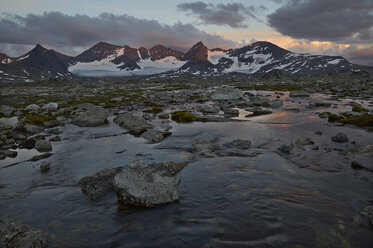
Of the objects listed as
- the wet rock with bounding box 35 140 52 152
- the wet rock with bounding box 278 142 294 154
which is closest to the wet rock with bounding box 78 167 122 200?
the wet rock with bounding box 35 140 52 152

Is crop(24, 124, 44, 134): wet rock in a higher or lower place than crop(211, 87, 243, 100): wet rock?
lower

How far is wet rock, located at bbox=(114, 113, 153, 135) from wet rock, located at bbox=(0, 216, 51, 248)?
14.7m

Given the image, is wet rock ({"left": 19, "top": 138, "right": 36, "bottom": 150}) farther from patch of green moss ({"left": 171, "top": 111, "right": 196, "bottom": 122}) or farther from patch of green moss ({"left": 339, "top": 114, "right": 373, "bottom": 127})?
patch of green moss ({"left": 339, "top": 114, "right": 373, "bottom": 127})

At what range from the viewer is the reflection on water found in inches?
307

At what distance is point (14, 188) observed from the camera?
1194cm

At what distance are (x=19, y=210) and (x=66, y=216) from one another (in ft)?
7.36

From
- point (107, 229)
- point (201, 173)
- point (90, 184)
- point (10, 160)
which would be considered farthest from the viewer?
point (10, 160)

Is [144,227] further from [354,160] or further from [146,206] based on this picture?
[354,160]

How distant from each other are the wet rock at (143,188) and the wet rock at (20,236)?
2942mm

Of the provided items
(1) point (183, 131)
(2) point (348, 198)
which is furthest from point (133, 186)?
(1) point (183, 131)

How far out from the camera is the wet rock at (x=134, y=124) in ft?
75.5

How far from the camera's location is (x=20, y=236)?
7.53m

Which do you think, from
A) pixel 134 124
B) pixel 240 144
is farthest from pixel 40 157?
pixel 240 144

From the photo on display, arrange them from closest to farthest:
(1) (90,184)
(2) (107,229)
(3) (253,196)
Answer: (2) (107,229)
(3) (253,196)
(1) (90,184)
